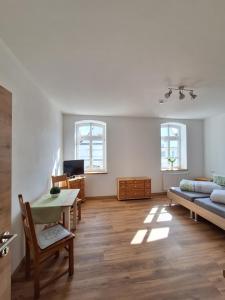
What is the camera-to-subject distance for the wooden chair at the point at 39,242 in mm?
1634

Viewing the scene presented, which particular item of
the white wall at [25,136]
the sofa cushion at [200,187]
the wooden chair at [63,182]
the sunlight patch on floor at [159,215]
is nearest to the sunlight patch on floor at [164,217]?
the sunlight patch on floor at [159,215]

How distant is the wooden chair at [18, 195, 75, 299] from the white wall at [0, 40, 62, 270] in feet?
0.70

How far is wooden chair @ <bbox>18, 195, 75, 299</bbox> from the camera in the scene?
1.63m

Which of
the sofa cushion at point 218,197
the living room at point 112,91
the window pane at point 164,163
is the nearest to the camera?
the living room at point 112,91

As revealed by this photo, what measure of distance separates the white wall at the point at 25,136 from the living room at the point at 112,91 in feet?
0.04

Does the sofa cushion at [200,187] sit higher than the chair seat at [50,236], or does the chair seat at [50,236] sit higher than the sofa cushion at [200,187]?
the sofa cushion at [200,187]

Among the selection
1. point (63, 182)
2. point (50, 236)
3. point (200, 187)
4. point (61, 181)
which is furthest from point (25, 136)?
point (200, 187)

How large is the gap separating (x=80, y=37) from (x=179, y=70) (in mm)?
1402

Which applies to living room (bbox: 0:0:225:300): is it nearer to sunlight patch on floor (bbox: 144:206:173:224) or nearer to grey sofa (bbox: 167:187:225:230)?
sunlight patch on floor (bbox: 144:206:173:224)

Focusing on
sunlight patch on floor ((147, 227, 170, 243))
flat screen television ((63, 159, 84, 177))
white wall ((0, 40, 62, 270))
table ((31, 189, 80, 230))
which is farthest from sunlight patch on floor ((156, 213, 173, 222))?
white wall ((0, 40, 62, 270))

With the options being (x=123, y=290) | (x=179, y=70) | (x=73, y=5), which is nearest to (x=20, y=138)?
(x=73, y=5)

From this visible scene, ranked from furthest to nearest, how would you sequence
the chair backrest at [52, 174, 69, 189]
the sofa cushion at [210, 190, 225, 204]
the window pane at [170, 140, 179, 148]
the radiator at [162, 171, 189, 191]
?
the window pane at [170, 140, 179, 148], the radiator at [162, 171, 189, 191], the chair backrest at [52, 174, 69, 189], the sofa cushion at [210, 190, 225, 204]

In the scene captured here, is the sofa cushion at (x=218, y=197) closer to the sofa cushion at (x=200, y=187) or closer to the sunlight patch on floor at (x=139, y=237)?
the sofa cushion at (x=200, y=187)

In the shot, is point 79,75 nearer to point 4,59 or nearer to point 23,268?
point 4,59
